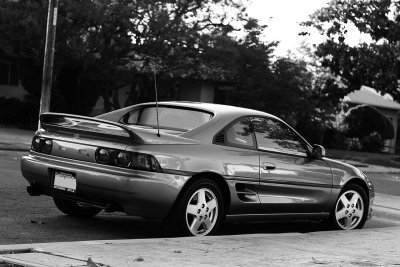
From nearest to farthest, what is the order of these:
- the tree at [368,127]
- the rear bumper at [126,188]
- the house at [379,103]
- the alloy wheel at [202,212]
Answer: the rear bumper at [126,188]
the alloy wheel at [202,212]
the tree at [368,127]
the house at [379,103]

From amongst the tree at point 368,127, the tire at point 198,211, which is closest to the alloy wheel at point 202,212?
the tire at point 198,211

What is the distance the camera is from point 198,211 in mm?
7445

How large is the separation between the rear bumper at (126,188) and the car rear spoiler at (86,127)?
33 centimetres

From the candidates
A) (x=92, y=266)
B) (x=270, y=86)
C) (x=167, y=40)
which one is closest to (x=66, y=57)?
(x=167, y=40)

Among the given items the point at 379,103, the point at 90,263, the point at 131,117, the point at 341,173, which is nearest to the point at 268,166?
the point at 341,173

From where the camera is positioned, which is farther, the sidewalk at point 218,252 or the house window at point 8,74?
the house window at point 8,74

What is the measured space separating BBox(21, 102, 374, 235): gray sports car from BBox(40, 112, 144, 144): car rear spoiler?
0.04ft

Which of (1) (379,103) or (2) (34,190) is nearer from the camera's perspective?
(2) (34,190)

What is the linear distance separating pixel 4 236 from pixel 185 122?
2365mm

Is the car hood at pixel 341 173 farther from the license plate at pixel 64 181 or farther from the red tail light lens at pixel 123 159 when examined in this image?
the license plate at pixel 64 181

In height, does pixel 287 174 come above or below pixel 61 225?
above

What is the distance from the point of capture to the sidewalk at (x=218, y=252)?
567cm

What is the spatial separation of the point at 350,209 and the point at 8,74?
2976 centimetres

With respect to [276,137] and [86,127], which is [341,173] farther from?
[86,127]
